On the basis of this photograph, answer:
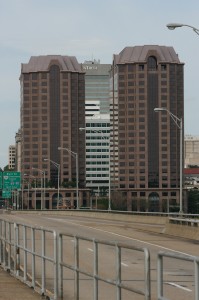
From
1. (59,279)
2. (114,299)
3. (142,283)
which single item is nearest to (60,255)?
(59,279)

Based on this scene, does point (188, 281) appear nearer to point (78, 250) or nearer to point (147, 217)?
point (78, 250)

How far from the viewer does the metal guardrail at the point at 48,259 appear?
923 cm

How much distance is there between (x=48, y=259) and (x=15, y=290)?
1978 mm

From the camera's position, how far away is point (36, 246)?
17.6m

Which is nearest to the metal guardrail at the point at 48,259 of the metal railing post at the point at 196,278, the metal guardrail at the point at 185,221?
the metal railing post at the point at 196,278

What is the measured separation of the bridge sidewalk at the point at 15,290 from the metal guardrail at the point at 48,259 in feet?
0.47

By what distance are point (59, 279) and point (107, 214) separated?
5917 cm

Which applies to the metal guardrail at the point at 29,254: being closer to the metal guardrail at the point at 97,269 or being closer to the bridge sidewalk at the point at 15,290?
the bridge sidewalk at the point at 15,290

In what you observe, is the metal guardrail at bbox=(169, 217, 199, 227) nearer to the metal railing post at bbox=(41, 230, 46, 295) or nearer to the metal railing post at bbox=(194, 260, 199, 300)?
the metal railing post at bbox=(41, 230, 46, 295)

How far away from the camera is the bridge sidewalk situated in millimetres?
14914

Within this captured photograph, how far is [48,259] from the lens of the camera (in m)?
14.5

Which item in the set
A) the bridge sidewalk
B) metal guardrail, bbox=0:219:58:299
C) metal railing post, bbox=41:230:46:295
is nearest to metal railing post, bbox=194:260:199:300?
metal guardrail, bbox=0:219:58:299

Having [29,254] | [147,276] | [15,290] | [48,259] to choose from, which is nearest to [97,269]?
[147,276]

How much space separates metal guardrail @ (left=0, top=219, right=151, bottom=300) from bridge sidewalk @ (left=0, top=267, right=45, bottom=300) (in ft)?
0.47
